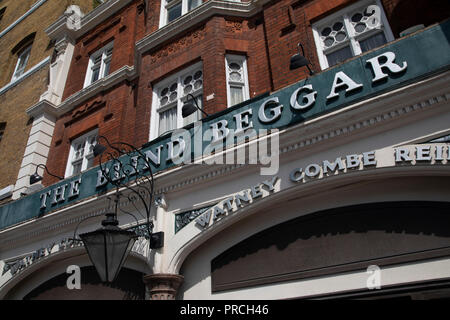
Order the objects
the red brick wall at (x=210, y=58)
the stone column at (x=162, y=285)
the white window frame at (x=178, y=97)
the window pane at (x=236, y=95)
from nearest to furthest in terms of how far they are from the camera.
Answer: the stone column at (x=162, y=285) → the red brick wall at (x=210, y=58) → the window pane at (x=236, y=95) → the white window frame at (x=178, y=97)

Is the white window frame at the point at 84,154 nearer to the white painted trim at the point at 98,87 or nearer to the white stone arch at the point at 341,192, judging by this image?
the white painted trim at the point at 98,87

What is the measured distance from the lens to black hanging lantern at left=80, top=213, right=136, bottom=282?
4.60 m

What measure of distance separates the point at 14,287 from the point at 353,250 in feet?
27.3

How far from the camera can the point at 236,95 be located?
303 inches

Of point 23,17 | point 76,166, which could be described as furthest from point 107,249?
point 23,17

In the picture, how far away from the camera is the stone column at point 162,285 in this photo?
17.8ft

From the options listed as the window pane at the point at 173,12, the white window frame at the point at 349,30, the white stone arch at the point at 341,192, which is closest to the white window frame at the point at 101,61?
the window pane at the point at 173,12

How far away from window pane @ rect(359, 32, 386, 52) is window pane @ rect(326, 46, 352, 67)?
0.86 feet

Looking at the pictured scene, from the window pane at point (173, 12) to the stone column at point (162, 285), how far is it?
771cm

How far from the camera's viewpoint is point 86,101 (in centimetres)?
1071

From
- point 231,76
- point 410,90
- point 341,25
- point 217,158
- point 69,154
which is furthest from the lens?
point 69,154

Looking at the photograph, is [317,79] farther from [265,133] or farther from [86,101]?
[86,101]

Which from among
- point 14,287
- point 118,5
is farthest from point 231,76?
point 14,287

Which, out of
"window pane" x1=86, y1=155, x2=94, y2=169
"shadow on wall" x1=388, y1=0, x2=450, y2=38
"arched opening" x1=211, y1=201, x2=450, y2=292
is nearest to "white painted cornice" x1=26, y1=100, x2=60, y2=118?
"window pane" x1=86, y1=155, x2=94, y2=169
